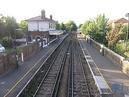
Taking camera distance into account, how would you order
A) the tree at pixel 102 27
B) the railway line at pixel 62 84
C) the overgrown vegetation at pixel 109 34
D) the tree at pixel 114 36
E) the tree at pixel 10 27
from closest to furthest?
the railway line at pixel 62 84, the tree at pixel 114 36, the overgrown vegetation at pixel 109 34, the tree at pixel 102 27, the tree at pixel 10 27

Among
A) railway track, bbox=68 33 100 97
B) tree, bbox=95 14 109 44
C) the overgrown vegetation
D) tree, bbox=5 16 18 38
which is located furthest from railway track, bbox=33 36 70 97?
tree, bbox=5 16 18 38

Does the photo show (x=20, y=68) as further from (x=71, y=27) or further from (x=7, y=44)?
(x=71, y=27)

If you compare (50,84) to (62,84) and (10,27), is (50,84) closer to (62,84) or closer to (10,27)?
(62,84)

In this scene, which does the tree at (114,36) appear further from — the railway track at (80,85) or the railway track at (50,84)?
the railway track at (50,84)

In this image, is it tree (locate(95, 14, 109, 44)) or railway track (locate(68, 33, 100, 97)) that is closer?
railway track (locate(68, 33, 100, 97))

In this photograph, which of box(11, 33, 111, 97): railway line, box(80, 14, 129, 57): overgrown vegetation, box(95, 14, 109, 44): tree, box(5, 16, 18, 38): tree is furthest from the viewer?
box(5, 16, 18, 38): tree

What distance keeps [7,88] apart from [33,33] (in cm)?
5866

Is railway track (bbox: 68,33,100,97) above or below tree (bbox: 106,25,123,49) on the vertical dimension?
below

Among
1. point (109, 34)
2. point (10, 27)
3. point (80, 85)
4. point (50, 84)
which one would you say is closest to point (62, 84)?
point (50, 84)

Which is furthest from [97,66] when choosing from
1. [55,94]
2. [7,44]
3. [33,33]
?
[33,33]

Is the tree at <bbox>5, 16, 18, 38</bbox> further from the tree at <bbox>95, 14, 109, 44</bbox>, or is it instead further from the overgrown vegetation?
the tree at <bbox>95, 14, 109, 44</bbox>

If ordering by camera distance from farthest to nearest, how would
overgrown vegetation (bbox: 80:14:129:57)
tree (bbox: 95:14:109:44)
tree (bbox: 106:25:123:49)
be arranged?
tree (bbox: 95:14:109:44) → overgrown vegetation (bbox: 80:14:129:57) → tree (bbox: 106:25:123:49)

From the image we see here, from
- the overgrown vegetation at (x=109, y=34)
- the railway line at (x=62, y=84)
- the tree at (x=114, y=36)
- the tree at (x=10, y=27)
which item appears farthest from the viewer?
the tree at (x=10, y=27)

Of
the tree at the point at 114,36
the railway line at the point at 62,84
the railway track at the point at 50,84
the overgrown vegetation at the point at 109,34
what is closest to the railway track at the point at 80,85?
the railway line at the point at 62,84
